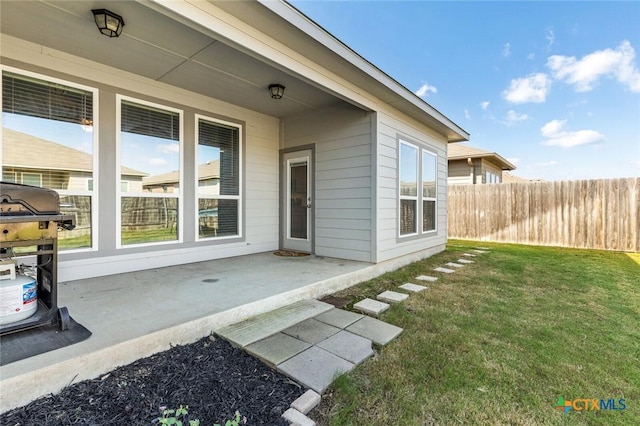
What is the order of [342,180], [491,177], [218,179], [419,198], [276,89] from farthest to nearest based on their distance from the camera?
[491,177]
[419,198]
[342,180]
[218,179]
[276,89]

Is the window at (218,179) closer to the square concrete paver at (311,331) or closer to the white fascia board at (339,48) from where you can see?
the white fascia board at (339,48)

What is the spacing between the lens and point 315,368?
1.89 meters

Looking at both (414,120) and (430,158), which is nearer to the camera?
(414,120)

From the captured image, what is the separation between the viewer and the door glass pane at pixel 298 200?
5.31 meters

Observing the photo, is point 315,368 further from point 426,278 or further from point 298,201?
point 298,201

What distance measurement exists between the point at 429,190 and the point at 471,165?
688 cm

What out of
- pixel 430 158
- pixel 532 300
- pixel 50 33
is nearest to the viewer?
pixel 50 33

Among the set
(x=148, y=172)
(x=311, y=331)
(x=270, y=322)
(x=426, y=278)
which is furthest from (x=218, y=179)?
(x=426, y=278)

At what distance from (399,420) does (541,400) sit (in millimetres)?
876

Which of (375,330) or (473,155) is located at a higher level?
(473,155)

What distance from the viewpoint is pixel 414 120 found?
18.0ft

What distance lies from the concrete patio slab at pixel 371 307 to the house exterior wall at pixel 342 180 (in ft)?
4.32

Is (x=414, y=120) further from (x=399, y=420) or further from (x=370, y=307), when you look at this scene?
(x=399, y=420)

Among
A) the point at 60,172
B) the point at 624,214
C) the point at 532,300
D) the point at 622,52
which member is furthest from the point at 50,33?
the point at 622,52
